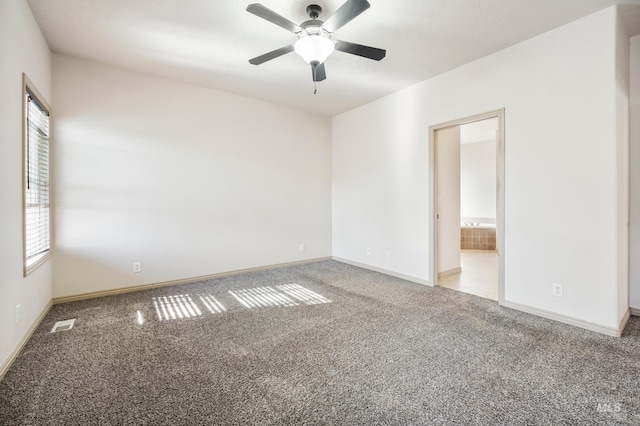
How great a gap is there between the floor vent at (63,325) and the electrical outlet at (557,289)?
449cm

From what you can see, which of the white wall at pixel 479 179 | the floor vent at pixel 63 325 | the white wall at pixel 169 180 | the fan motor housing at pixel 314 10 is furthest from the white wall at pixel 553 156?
the white wall at pixel 479 179

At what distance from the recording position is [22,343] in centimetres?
230

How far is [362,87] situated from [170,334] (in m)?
3.73

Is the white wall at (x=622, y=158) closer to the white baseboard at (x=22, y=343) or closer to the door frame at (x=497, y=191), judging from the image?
the door frame at (x=497, y=191)

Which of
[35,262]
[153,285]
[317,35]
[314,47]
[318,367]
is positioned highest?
[317,35]

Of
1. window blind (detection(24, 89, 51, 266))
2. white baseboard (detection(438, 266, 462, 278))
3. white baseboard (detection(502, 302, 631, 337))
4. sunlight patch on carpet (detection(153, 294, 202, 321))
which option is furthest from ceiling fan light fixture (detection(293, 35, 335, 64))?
white baseboard (detection(438, 266, 462, 278))

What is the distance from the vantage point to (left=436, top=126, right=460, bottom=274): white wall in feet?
14.7

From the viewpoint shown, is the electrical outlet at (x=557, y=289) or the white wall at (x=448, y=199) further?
the white wall at (x=448, y=199)

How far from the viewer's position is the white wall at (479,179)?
7594 millimetres

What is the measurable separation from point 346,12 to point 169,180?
10.1ft

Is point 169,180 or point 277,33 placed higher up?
point 277,33

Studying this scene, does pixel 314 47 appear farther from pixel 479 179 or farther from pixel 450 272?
pixel 479 179

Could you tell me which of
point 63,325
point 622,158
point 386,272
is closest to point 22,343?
point 63,325

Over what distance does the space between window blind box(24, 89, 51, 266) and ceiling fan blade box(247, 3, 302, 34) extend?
7.21ft
